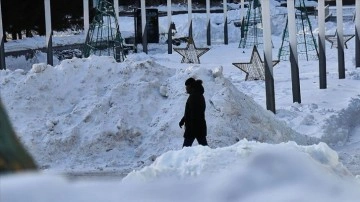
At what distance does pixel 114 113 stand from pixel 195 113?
284 cm

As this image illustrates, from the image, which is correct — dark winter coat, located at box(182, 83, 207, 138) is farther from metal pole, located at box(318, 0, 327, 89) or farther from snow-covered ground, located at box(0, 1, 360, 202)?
metal pole, located at box(318, 0, 327, 89)

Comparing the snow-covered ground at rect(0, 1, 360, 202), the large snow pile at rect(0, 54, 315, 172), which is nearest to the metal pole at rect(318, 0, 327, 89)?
the snow-covered ground at rect(0, 1, 360, 202)

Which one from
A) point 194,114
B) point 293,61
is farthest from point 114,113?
point 293,61

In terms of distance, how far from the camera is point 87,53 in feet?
90.2

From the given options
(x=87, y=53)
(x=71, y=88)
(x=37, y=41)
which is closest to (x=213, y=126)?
(x=71, y=88)

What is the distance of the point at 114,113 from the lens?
13.2 m

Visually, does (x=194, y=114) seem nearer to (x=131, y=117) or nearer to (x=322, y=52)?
(x=131, y=117)

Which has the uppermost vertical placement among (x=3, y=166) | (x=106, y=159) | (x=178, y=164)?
(x=3, y=166)

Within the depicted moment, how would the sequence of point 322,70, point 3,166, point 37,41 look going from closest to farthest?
1. point 3,166
2. point 322,70
3. point 37,41

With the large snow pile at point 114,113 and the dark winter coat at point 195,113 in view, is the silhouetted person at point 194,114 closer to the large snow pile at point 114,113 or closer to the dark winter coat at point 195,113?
the dark winter coat at point 195,113

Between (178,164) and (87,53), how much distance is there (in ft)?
68.1

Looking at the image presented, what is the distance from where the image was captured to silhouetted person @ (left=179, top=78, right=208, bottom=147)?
418 inches

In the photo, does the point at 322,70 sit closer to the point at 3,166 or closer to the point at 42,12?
the point at 3,166

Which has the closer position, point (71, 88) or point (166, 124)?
point (166, 124)
